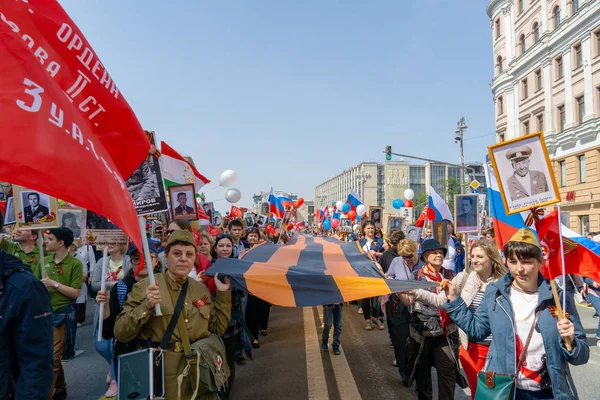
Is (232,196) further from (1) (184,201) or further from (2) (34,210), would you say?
(2) (34,210)

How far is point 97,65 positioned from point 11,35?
788mm

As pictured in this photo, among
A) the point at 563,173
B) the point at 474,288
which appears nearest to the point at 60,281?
the point at 474,288

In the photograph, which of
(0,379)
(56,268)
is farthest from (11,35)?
(56,268)

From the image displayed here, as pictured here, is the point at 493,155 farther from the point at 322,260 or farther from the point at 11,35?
the point at 11,35

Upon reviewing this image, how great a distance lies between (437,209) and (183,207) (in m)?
6.08

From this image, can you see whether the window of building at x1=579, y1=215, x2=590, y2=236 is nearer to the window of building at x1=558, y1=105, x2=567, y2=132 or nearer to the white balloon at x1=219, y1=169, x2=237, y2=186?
the window of building at x1=558, y1=105, x2=567, y2=132

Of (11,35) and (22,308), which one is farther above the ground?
(11,35)

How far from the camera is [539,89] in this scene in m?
30.4

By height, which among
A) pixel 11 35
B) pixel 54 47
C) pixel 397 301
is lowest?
pixel 397 301

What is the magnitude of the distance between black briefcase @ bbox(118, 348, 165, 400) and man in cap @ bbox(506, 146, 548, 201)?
322 centimetres

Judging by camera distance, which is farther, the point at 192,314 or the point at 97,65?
the point at 192,314

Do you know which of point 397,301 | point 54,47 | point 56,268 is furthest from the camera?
point 397,301

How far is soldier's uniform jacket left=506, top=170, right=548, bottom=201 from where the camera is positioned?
3498mm

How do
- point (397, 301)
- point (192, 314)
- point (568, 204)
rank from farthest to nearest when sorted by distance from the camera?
point (568, 204)
point (397, 301)
point (192, 314)
